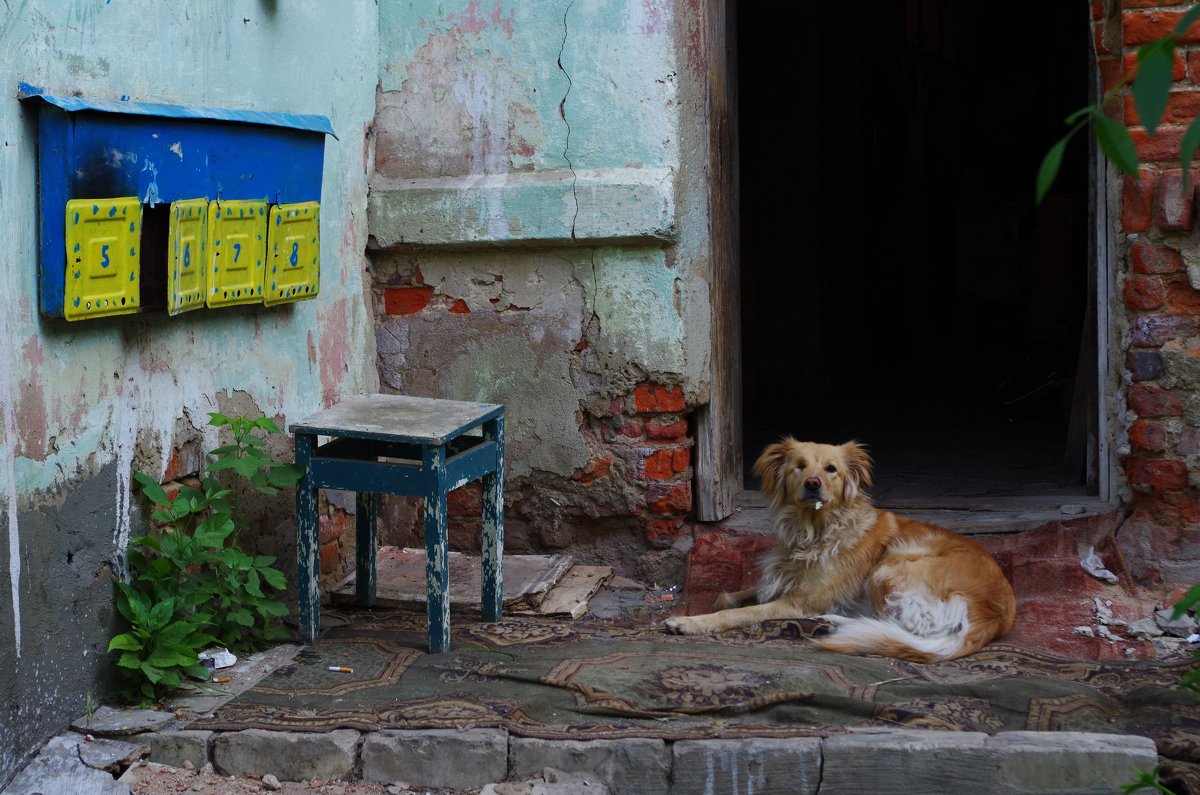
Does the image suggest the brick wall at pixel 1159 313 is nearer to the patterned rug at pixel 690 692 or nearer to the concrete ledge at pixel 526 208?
the patterned rug at pixel 690 692

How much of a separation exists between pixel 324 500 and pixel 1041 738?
3.04 m

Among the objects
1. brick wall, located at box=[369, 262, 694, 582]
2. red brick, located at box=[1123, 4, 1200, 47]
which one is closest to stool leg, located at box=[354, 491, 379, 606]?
brick wall, located at box=[369, 262, 694, 582]

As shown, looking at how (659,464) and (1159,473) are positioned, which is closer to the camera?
(1159,473)

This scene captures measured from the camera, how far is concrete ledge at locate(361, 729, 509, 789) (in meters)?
3.84

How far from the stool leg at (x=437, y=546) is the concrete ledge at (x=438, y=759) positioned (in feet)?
2.51

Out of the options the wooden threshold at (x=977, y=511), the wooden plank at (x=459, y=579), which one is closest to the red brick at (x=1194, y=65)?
the wooden threshold at (x=977, y=511)

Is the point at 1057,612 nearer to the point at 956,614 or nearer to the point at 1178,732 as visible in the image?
the point at 956,614

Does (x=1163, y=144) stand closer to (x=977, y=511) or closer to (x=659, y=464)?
(x=977, y=511)

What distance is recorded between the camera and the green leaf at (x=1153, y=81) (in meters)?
1.55

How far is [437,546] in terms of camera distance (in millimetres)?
4535

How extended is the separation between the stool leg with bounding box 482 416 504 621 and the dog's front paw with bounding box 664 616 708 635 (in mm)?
678

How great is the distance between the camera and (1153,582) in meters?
5.19

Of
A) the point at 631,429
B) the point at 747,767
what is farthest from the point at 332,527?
the point at 747,767

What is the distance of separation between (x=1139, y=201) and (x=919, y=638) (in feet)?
6.40
